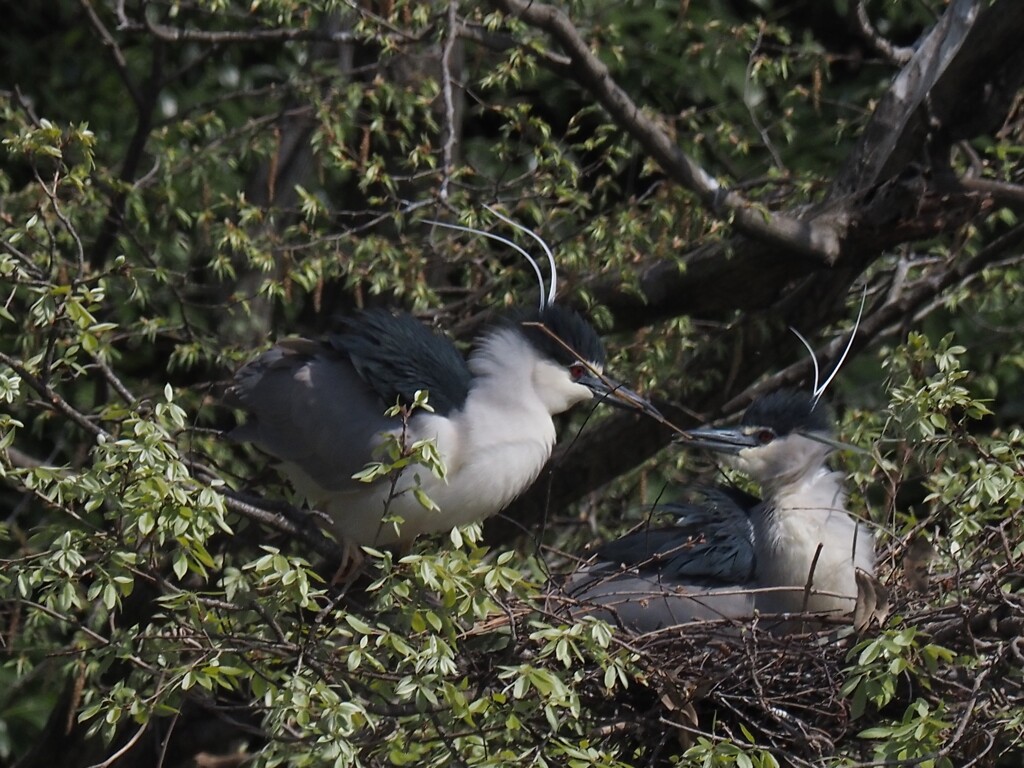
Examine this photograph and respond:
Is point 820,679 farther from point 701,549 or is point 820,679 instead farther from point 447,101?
point 447,101

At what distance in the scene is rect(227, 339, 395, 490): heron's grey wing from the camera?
359cm

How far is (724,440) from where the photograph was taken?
3977 millimetres

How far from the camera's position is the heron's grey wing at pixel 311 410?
141 inches

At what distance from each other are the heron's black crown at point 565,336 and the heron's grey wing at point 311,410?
482mm

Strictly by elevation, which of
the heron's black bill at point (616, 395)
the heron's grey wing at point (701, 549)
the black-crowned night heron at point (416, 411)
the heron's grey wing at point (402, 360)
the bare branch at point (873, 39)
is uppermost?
the bare branch at point (873, 39)

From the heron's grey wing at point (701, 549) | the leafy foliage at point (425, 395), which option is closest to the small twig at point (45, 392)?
the leafy foliage at point (425, 395)

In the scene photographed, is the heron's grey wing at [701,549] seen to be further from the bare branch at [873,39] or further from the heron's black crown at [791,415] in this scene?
the bare branch at [873,39]

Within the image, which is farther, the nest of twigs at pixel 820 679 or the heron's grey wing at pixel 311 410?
the heron's grey wing at pixel 311 410

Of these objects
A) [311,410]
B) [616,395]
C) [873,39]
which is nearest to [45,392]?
[311,410]

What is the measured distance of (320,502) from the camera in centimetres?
380

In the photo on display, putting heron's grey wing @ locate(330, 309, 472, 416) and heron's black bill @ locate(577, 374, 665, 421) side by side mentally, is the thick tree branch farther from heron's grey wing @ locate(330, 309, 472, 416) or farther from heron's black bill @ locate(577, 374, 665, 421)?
heron's grey wing @ locate(330, 309, 472, 416)

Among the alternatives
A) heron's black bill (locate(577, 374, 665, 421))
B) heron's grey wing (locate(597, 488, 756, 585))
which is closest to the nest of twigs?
heron's grey wing (locate(597, 488, 756, 585))

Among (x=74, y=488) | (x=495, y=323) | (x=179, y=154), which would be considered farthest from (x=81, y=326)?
(x=179, y=154)

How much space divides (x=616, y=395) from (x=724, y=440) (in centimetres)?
34
